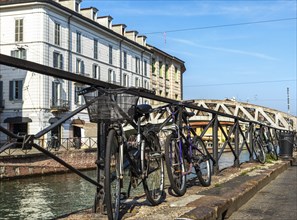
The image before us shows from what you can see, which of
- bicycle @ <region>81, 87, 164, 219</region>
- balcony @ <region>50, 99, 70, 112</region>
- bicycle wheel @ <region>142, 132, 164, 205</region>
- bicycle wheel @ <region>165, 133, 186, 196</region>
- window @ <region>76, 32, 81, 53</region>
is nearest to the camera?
bicycle @ <region>81, 87, 164, 219</region>

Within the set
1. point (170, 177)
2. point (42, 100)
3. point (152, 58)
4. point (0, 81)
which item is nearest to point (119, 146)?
point (170, 177)

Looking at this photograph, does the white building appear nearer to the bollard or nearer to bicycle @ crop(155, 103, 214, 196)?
the bollard

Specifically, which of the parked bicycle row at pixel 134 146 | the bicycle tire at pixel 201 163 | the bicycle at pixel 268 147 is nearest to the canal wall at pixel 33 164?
the bicycle at pixel 268 147

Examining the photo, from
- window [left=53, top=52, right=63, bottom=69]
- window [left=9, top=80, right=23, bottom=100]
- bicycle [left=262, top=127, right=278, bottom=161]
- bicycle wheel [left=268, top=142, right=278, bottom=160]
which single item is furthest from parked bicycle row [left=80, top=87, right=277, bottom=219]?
window [left=53, top=52, right=63, bottom=69]

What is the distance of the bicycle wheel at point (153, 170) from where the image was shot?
4145 millimetres

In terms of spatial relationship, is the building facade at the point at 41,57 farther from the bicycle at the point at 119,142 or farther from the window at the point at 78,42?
the bicycle at the point at 119,142

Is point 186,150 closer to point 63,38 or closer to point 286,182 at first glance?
point 286,182

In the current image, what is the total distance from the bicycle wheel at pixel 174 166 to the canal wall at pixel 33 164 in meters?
16.7

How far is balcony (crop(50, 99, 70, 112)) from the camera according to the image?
32562 millimetres

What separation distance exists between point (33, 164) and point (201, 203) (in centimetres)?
2015

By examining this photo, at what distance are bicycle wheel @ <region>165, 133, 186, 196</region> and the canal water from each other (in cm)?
479

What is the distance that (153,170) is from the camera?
14.4 feet

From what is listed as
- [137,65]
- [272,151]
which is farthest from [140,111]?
[137,65]

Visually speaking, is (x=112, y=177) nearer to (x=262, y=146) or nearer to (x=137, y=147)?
(x=137, y=147)
